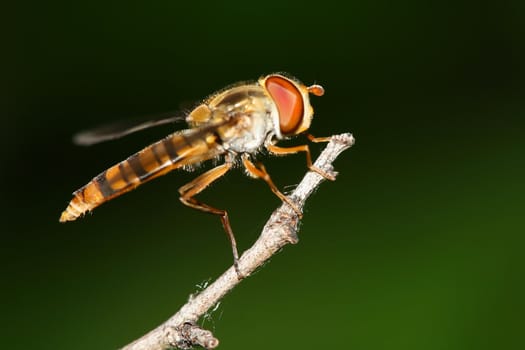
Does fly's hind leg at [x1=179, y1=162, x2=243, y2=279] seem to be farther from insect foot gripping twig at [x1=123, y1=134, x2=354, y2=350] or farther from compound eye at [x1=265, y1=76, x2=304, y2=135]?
insect foot gripping twig at [x1=123, y1=134, x2=354, y2=350]

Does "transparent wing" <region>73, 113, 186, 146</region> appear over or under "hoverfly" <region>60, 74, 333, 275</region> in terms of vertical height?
over

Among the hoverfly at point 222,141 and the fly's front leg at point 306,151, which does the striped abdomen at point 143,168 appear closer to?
the hoverfly at point 222,141

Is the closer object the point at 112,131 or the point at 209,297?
the point at 209,297

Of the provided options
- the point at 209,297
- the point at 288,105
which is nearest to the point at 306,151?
the point at 288,105

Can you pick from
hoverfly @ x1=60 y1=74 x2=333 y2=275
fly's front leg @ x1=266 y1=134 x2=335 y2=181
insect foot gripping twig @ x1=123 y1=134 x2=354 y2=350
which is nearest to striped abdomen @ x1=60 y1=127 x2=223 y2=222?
hoverfly @ x1=60 y1=74 x2=333 y2=275

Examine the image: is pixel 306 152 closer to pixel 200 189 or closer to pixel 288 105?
pixel 288 105

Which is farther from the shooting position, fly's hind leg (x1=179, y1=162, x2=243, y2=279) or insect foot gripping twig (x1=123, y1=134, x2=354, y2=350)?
fly's hind leg (x1=179, y1=162, x2=243, y2=279)

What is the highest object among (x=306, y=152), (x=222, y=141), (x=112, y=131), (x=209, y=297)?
(x=112, y=131)
